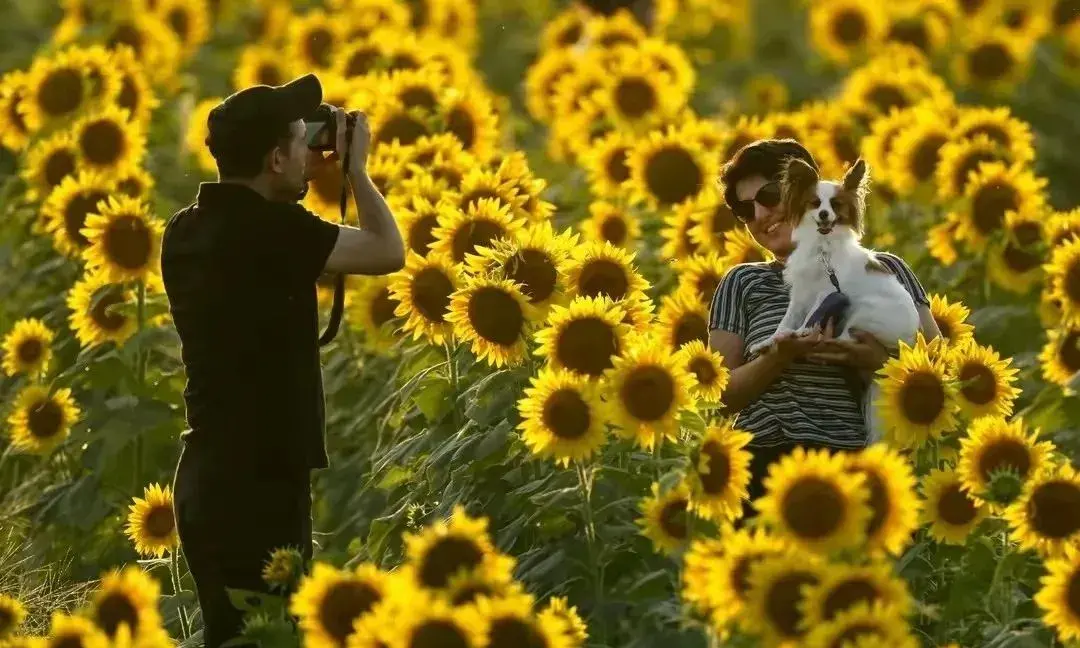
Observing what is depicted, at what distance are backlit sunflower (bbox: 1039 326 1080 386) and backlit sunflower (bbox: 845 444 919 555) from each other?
8.32 ft

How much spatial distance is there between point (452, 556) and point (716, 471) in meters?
0.75

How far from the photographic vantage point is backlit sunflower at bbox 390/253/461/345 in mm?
6461

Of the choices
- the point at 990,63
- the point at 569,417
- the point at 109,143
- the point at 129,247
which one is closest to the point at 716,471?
the point at 569,417

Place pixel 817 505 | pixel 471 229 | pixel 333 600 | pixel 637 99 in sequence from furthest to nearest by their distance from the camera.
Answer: pixel 637 99 < pixel 471 229 < pixel 333 600 < pixel 817 505

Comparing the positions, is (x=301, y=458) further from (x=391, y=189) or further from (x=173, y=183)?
(x=173, y=183)

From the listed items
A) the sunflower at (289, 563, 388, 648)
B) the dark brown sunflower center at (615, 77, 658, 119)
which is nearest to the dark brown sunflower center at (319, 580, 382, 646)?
the sunflower at (289, 563, 388, 648)

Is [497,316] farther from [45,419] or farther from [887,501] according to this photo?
[45,419]

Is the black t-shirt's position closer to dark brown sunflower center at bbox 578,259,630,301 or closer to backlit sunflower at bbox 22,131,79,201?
dark brown sunflower center at bbox 578,259,630,301

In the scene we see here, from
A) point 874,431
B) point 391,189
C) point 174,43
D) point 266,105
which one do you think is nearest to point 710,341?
point 874,431

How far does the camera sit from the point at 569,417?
17.8ft

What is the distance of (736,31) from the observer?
47.2 ft

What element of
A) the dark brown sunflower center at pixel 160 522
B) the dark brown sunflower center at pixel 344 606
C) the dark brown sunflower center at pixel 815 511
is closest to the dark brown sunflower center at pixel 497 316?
the dark brown sunflower center at pixel 160 522

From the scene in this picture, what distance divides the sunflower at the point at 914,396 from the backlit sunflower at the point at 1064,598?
73 cm

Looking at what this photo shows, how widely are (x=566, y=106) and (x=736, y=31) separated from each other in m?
4.49
